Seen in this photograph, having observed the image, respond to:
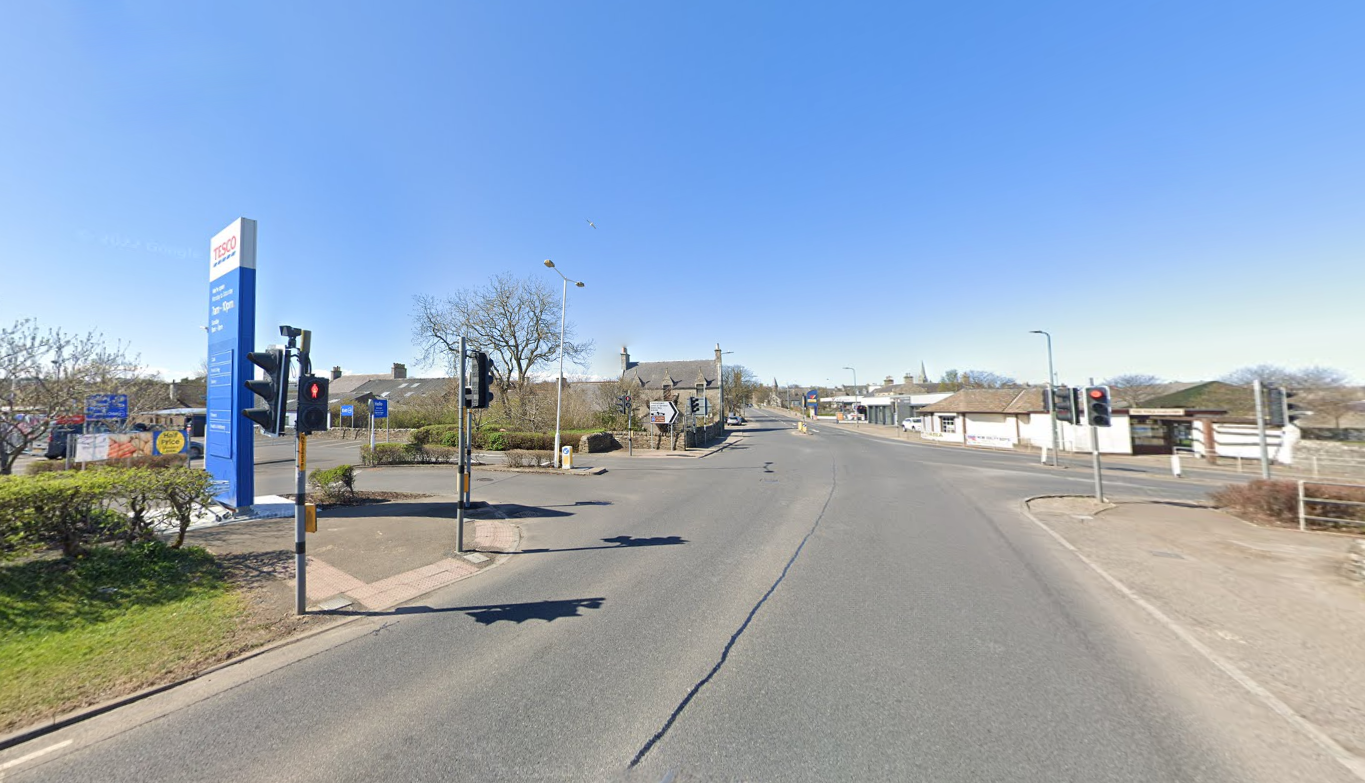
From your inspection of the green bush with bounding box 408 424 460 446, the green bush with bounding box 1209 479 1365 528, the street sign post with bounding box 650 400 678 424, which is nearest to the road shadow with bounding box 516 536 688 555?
the green bush with bounding box 1209 479 1365 528

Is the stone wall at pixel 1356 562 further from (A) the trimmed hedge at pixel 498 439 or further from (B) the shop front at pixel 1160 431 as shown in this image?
(B) the shop front at pixel 1160 431

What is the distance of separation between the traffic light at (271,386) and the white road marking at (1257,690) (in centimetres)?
952

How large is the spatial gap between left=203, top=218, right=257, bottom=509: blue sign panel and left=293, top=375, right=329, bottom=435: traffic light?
6.97 m

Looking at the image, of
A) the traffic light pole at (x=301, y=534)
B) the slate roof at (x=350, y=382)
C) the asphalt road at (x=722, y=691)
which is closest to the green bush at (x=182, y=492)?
the traffic light pole at (x=301, y=534)

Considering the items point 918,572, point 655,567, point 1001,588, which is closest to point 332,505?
point 655,567

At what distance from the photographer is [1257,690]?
407 cm

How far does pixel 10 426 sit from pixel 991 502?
22044mm

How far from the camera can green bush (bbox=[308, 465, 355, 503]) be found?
12.1 m

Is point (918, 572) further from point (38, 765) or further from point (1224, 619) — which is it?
point (38, 765)

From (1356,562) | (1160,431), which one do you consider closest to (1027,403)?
(1160,431)

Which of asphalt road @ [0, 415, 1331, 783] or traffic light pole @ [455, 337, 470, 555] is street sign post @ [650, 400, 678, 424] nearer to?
traffic light pole @ [455, 337, 470, 555]

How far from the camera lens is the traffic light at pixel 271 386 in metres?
5.38

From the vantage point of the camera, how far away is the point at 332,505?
11945mm

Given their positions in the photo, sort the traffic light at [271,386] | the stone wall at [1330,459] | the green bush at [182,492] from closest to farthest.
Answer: the traffic light at [271,386], the green bush at [182,492], the stone wall at [1330,459]
